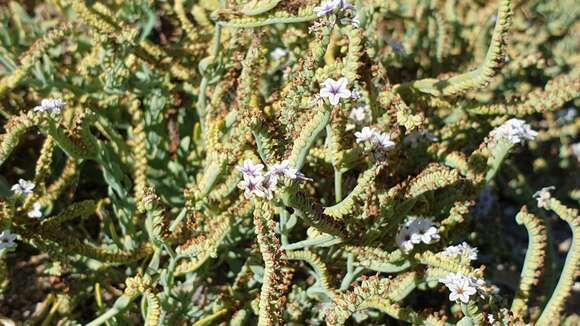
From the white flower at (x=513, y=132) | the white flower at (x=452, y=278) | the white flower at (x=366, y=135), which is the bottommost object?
the white flower at (x=452, y=278)

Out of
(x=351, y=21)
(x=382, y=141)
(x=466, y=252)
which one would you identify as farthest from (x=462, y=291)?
(x=351, y=21)

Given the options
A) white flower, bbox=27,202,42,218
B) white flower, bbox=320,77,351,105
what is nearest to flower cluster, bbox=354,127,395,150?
white flower, bbox=320,77,351,105

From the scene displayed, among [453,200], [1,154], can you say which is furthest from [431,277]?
[1,154]

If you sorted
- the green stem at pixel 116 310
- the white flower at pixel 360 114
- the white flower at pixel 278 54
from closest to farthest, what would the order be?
the green stem at pixel 116 310
the white flower at pixel 360 114
the white flower at pixel 278 54

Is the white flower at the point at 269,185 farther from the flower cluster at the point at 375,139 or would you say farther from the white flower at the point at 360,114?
the white flower at the point at 360,114

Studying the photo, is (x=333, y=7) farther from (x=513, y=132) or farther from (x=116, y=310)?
(x=116, y=310)

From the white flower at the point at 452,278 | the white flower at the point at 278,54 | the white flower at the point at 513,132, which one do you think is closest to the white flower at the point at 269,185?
the white flower at the point at 452,278

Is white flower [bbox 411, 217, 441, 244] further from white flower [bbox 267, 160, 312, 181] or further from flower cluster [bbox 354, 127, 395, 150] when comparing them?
white flower [bbox 267, 160, 312, 181]
